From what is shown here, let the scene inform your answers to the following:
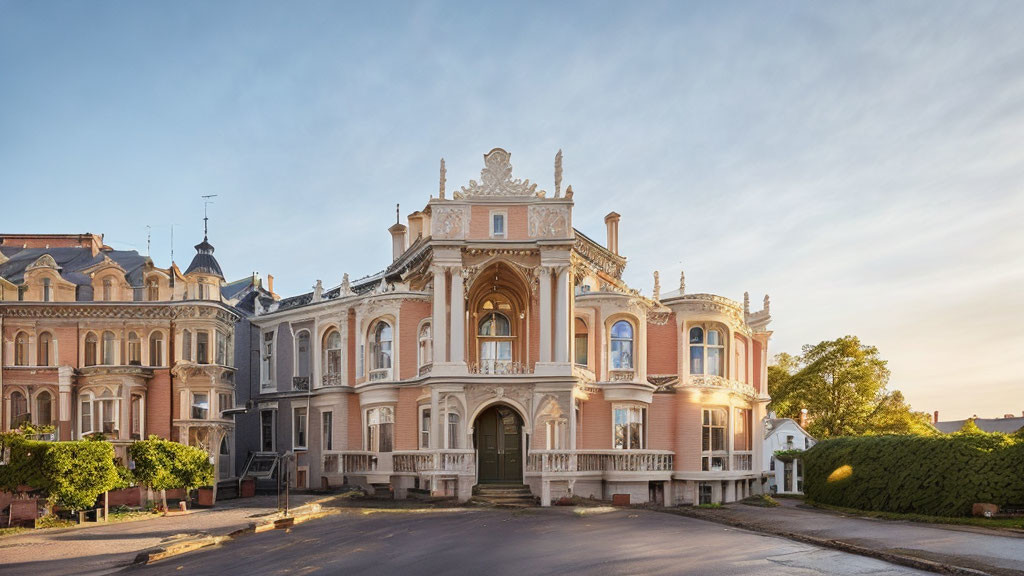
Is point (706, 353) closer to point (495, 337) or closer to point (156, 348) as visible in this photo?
point (495, 337)

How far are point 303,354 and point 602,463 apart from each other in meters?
17.0

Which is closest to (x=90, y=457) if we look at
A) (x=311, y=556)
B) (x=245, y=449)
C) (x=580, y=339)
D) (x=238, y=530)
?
(x=238, y=530)

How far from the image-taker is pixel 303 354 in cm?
4366

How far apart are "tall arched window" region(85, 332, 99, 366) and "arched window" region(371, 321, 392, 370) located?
45.5 ft

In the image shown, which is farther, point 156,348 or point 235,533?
point 156,348

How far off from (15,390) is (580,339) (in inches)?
1051

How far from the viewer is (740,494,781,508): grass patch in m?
37.7

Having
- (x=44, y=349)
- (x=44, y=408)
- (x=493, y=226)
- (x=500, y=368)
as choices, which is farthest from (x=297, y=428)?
(x=493, y=226)

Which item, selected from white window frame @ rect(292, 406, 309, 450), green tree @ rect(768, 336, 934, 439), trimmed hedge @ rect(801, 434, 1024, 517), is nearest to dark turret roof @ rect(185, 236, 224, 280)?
white window frame @ rect(292, 406, 309, 450)

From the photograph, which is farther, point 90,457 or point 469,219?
point 469,219

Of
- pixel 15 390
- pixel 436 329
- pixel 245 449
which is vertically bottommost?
pixel 245 449

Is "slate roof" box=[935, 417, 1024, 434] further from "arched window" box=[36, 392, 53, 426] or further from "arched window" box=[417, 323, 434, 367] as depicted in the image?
"arched window" box=[36, 392, 53, 426]

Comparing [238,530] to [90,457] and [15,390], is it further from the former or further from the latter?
[15,390]

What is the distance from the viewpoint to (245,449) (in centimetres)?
4528
